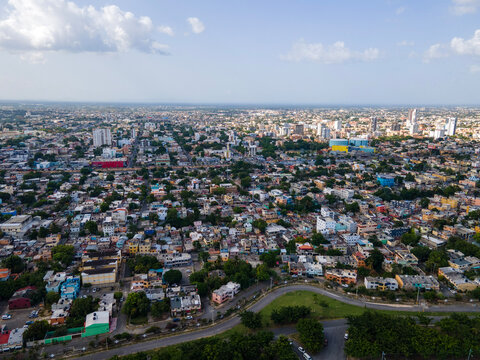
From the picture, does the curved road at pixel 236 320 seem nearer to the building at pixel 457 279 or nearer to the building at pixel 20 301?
the building at pixel 457 279

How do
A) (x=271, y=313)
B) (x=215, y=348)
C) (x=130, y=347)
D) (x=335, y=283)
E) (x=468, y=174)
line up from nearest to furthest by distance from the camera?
(x=215, y=348) < (x=130, y=347) < (x=271, y=313) < (x=335, y=283) < (x=468, y=174)

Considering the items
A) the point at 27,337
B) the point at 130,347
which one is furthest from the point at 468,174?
the point at 27,337

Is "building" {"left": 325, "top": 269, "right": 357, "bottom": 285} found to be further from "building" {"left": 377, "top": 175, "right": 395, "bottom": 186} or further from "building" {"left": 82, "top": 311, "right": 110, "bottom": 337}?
"building" {"left": 377, "top": 175, "right": 395, "bottom": 186}

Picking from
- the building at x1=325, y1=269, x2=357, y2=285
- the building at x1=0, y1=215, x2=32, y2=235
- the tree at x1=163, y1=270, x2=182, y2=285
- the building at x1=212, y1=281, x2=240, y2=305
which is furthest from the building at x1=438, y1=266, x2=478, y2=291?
the building at x1=0, y1=215, x2=32, y2=235

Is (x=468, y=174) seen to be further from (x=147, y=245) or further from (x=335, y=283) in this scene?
(x=147, y=245)

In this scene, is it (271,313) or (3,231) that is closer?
(271,313)

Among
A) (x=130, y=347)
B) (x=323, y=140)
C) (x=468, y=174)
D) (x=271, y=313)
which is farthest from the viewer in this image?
(x=323, y=140)

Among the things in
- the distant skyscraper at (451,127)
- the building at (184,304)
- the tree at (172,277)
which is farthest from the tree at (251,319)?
the distant skyscraper at (451,127)
